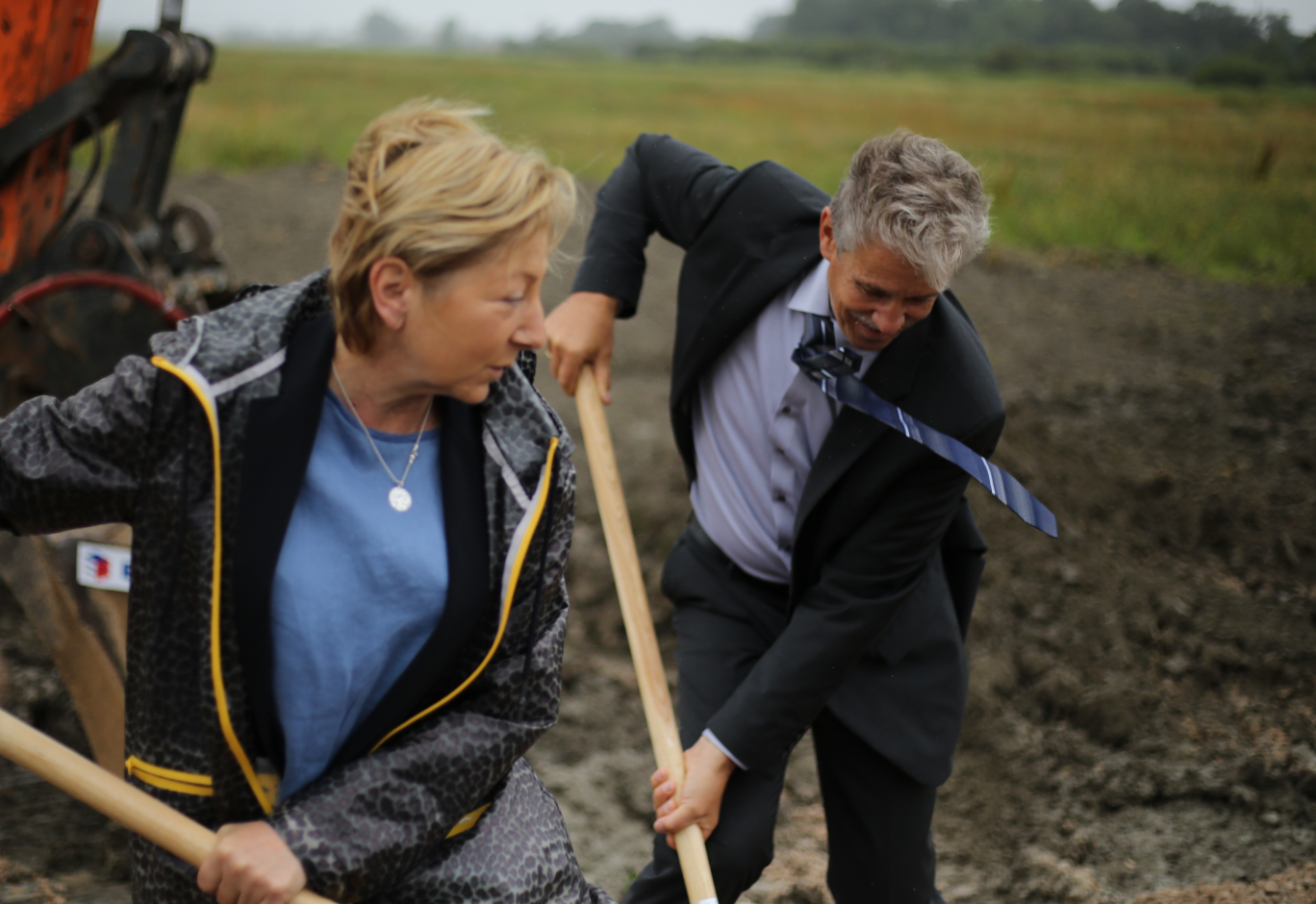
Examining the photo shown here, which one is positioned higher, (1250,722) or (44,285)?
(44,285)

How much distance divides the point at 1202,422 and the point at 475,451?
549 centimetres

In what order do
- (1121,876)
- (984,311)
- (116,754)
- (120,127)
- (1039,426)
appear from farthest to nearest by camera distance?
(984,311) < (1039,426) < (120,127) < (1121,876) < (116,754)

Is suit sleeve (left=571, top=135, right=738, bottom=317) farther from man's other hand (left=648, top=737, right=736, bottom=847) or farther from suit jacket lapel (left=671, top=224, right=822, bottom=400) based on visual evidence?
man's other hand (left=648, top=737, right=736, bottom=847)

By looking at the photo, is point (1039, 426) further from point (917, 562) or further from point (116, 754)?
point (116, 754)

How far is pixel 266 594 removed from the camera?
54.0 inches

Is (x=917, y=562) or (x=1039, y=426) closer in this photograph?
(x=917, y=562)

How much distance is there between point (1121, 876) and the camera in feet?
10.1

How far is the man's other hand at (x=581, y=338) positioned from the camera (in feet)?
8.20

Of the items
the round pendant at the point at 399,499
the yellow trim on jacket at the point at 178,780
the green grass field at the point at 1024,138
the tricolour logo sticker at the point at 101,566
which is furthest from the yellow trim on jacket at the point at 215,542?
the tricolour logo sticker at the point at 101,566

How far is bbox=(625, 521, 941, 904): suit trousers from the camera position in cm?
216

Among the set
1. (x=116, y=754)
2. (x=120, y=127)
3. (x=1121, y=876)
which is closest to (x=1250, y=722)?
(x=1121, y=876)

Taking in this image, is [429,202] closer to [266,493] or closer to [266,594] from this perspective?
[266,493]

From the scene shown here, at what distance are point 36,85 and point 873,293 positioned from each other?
144 inches

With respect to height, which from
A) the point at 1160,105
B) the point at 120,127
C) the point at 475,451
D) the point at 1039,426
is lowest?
the point at 1039,426
